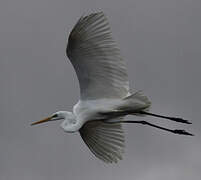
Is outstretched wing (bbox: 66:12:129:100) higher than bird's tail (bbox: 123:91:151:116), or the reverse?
outstretched wing (bbox: 66:12:129:100)

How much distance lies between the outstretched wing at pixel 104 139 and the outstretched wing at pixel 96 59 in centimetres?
85

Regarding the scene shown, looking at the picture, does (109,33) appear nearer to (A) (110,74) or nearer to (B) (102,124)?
(A) (110,74)

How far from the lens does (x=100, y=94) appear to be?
1506 cm

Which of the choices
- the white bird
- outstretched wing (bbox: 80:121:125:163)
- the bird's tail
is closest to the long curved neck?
the white bird

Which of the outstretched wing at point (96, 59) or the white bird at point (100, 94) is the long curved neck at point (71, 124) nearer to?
the white bird at point (100, 94)

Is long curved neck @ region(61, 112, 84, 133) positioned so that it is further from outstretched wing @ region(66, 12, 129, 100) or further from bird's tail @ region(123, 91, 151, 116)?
bird's tail @ region(123, 91, 151, 116)

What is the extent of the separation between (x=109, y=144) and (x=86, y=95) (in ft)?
4.19

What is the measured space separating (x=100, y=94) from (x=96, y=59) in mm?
906

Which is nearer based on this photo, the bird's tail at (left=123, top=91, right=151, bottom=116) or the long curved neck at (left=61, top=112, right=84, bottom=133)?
the bird's tail at (left=123, top=91, right=151, bottom=116)

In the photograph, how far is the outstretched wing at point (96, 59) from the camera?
14102mm

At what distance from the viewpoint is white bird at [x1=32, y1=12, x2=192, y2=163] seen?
46.6 ft

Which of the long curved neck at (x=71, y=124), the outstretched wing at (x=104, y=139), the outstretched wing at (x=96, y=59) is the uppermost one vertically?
the outstretched wing at (x=96, y=59)

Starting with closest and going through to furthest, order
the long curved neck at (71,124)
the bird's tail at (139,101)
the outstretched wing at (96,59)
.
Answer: the outstretched wing at (96,59), the bird's tail at (139,101), the long curved neck at (71,124)

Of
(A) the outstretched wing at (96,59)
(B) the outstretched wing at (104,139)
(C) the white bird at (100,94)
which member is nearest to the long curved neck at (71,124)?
(C) the white bird at (100,94)
